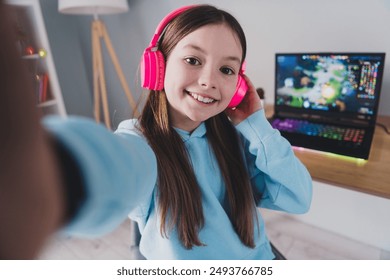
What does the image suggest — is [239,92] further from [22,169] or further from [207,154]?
[22,169]

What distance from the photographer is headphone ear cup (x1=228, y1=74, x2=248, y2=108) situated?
0.73 meters

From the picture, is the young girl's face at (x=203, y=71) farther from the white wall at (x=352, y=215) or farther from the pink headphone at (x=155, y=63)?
the white wall at (x=352, y=215)

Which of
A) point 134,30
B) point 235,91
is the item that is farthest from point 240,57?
point 134,30

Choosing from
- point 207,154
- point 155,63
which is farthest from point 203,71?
point 207,154

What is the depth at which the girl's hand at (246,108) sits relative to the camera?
0.74 m

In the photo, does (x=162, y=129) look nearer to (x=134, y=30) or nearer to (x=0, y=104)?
(x=0, y=104)

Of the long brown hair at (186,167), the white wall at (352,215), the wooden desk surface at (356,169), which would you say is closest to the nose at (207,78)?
the long brown hair at (186,167)

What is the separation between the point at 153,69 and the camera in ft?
2.13

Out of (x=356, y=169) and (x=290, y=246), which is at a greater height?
(x=356, y=169)

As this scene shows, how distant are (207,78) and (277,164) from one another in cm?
29

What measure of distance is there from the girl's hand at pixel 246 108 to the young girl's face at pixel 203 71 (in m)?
0.08

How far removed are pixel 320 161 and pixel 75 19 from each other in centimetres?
257

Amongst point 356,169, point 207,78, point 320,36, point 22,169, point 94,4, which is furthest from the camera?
point 94,4
